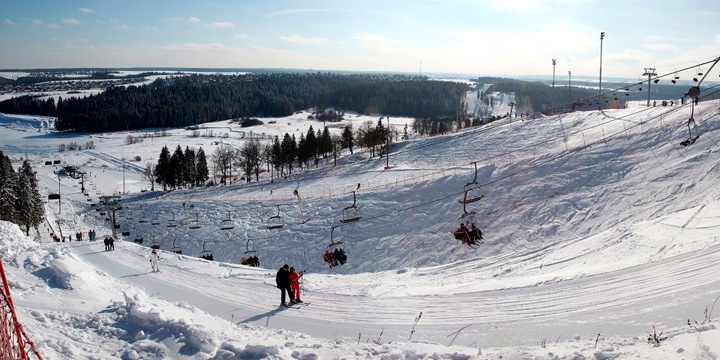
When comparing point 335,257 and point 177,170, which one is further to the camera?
point 177,170

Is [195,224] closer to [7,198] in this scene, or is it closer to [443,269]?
[7,198]

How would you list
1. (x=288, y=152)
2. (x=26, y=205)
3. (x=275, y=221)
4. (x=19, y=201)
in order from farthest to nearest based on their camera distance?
1. (x=288, y=152)
2. (x=26, y=205)
3. (x=19, y=201)
4. (x=275, y=221)

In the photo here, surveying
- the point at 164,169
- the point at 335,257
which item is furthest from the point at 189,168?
the point at 335,257

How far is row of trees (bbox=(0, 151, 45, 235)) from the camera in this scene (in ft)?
149

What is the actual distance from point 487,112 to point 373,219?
163m

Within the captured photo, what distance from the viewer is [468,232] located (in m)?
20.9

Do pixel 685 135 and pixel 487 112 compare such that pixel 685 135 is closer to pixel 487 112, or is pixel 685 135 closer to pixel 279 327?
pixel 279 327

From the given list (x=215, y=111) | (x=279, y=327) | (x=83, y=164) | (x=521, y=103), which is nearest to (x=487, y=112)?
(x=521, y=103)

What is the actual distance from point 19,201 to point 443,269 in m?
47.5

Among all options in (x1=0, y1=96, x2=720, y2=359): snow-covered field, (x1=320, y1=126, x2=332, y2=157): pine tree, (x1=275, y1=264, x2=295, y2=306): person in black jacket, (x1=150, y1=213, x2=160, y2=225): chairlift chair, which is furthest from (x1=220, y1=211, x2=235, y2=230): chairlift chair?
(x1=320, y1=126, x2=332, y2=157): pine tree

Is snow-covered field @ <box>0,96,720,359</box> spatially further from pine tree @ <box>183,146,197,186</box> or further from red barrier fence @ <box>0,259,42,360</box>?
pine tree @ <box>183,146,197,186</box>

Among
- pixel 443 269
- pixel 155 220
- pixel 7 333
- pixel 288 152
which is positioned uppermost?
pixel 7 333

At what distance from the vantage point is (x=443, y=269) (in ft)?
64.7

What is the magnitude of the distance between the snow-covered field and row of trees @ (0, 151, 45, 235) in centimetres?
1033
